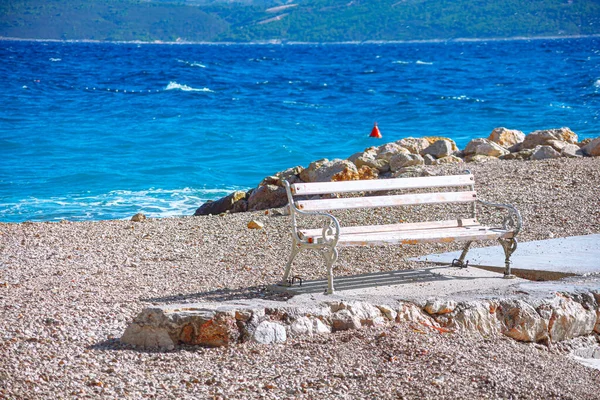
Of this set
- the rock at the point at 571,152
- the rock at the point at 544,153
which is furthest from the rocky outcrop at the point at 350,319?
the rock at the point at 571,152

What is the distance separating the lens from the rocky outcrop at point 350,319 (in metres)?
4.43

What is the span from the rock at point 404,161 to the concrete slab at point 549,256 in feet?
15.4

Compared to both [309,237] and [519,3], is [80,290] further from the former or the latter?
[519,3]

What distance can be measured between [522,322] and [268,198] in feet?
21.0

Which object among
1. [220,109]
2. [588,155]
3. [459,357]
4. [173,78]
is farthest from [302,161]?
[173,78]

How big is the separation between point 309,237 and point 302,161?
13270mm

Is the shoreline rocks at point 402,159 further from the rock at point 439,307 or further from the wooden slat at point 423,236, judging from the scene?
the rock at point 439,307

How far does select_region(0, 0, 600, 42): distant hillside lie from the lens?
143625 mm

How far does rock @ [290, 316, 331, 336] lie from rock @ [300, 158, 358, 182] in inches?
254

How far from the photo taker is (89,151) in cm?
1939

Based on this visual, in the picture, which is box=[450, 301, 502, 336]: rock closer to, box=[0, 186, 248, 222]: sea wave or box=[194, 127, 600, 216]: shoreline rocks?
box=[194, 127, 600, 216]: shoreline rocks

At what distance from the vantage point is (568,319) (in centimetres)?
500

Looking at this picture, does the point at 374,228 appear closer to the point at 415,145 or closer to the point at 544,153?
the point at 544,153

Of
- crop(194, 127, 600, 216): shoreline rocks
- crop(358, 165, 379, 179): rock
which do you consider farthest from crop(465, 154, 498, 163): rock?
crop(358, 165, 379, 179): rock
